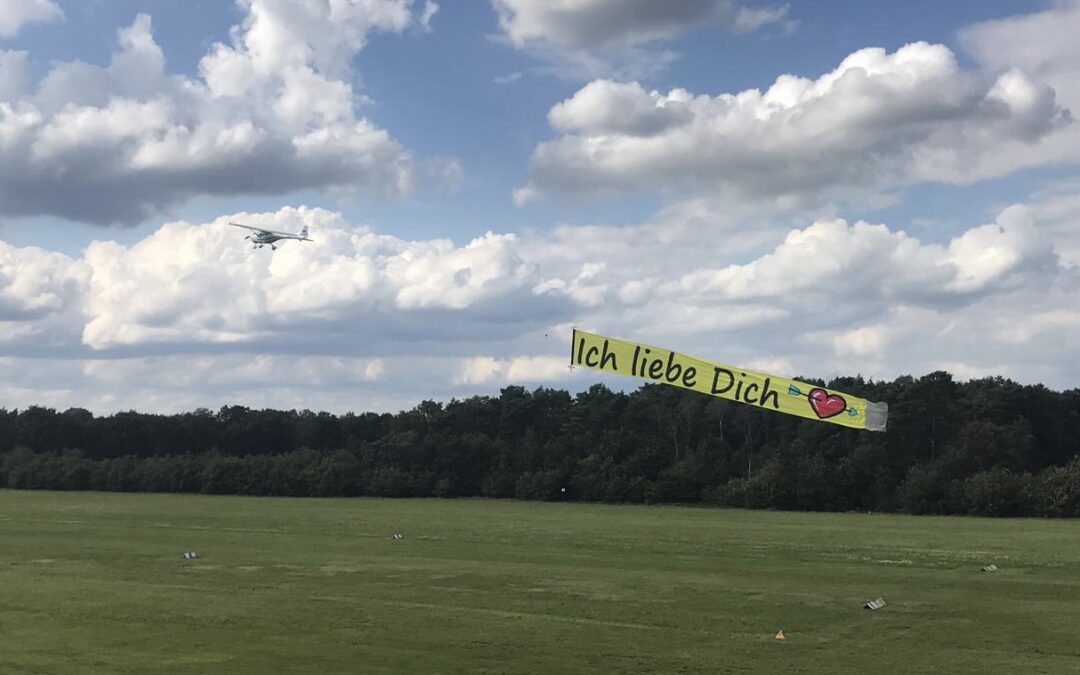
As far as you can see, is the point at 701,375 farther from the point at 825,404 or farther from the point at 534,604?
the point at 534,604

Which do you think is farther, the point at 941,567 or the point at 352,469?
the point at 352,469

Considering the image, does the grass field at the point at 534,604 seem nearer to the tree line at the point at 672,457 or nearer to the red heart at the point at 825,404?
the red heart at the point at 825,404

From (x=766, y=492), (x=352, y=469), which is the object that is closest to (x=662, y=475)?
(x=766, y=492)

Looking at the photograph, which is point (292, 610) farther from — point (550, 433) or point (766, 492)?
point (550, 433)

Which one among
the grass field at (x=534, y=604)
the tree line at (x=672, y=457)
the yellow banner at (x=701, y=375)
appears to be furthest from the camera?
the tree line at (x=672, y=457)

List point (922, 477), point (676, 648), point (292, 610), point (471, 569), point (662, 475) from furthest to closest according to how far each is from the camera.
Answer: point (662, 475) < point (922, 477) < point (471, 569) < point (292, 610) < point (676, 648)

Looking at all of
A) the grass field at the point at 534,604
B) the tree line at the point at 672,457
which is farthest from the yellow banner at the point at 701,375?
the tree line at the point at 672,457

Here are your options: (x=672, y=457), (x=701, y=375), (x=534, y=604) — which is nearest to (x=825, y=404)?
(x=701, y=375)
